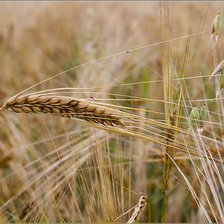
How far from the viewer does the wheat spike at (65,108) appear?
19.2 inches

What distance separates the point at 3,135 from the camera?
1.39 m

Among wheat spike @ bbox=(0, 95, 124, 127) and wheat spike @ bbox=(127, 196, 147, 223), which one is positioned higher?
wheat spike @ bbox=(0, 95, 124, 127)

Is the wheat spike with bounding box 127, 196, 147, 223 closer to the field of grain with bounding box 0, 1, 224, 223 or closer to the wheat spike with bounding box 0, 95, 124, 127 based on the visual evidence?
the field of grain with bounding box 0, 1, 224, 223

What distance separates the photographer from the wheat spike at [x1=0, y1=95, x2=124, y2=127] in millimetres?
488

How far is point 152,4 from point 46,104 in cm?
249

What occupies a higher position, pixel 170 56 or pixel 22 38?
pixel 22 38

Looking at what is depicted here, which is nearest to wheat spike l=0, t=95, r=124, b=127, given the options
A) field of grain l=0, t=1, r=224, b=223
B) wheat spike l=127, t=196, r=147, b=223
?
field of grain l=0, t=1, r=224, b=223

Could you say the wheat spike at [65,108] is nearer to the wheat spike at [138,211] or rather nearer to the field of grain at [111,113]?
the field of grain at [111,113]

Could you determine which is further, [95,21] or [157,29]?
[95,21]

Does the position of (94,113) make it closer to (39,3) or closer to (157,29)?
(157,29)

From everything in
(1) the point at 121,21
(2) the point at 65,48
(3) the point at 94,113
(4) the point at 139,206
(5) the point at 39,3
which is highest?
(5) the point at 39,3

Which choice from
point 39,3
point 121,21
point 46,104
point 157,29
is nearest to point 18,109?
point 46,104

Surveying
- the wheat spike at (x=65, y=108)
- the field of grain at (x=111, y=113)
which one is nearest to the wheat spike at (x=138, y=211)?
the field of grain at (x=111, y=113)

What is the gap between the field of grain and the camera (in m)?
0.52
